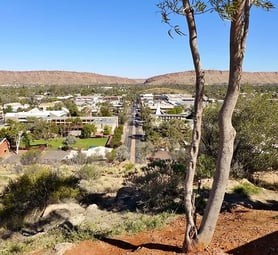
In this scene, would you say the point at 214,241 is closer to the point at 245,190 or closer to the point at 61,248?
the point at 61,248

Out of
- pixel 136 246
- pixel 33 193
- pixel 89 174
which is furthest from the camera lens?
pixel 89 174

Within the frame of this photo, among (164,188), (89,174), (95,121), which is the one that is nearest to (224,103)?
(164,188)

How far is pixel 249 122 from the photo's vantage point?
425 inches

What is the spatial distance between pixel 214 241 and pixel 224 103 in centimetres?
235

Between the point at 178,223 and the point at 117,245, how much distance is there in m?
1.62

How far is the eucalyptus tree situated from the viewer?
4.14 meters

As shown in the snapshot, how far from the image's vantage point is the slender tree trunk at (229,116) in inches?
164

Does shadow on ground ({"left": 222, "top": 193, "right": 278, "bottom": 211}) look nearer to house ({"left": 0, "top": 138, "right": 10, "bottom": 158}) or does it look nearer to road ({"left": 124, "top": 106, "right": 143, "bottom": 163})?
road ({"left": 124, "top": 106, "right": 143, "bottom": 163})

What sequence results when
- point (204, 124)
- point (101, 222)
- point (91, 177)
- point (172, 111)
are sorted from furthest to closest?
point (172, 111), point (91, 177), point (204, 124), point (101, 222)

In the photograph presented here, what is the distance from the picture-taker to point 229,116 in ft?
14.4

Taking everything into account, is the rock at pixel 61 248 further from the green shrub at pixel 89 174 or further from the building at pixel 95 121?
the building at pixel 95 121

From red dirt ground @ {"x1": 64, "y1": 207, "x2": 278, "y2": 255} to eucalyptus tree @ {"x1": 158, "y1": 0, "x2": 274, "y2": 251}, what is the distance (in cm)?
40

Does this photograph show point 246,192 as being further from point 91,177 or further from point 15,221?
point 91,177

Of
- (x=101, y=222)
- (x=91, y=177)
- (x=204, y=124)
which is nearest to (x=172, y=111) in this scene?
(x=91, y=177)
